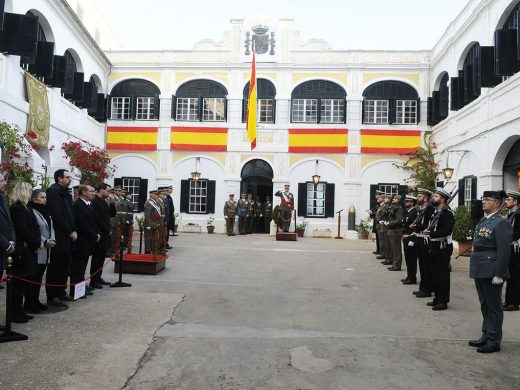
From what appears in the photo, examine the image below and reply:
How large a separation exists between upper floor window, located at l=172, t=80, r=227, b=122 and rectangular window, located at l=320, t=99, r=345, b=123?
4656mm

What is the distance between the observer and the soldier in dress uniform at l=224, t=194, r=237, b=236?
18.9m

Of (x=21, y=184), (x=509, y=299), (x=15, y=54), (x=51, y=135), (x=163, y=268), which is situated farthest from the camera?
(x=51, y=135)

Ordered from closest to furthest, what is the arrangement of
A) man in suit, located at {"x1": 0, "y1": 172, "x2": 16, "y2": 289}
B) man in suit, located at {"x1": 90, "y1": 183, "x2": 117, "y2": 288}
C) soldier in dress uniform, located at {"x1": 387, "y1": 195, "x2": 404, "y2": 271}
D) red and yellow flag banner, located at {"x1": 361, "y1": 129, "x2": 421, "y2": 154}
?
man in suit, located at {"x1": 0, "y1": 172, "x2": 16, "y2": 289}
man in suit, located at {"x1": 90, "y1": 183, "x2": 117, "y2": 288}
soldier in dress uniform, located at {"x1": 387, "y1": 195, "x2": 404, "y2": 271}
red and yellow flag banner, located at {"x1": 361, "y1": 129, "x2": 421, "y2": 154}

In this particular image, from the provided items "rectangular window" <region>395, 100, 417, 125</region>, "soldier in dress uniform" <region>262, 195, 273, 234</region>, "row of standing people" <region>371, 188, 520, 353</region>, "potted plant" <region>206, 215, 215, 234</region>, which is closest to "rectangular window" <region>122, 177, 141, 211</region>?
"potted plant" <region>206, 215, 215, 234</region>

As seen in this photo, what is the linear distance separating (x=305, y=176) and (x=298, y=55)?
224 inches

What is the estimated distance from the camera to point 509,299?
671 cm

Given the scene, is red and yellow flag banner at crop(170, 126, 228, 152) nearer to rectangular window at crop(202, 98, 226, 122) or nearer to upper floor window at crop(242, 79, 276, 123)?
rectangular window at crop(202, 98, 226, 122)

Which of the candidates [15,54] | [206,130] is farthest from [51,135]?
[206,130]

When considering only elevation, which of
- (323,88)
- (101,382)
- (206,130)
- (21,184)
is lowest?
(101,382)

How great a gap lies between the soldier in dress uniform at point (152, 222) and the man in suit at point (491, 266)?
6875mm

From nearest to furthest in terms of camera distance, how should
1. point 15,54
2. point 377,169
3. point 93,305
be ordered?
1. point 93,305
2. point 15,54
3. point 377,169

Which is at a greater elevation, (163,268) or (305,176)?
(305,176)

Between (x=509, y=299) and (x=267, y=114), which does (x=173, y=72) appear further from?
(x=509, y=299)

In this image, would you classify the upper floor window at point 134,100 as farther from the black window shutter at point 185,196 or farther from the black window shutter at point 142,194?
the black window shutter at point 185,196
